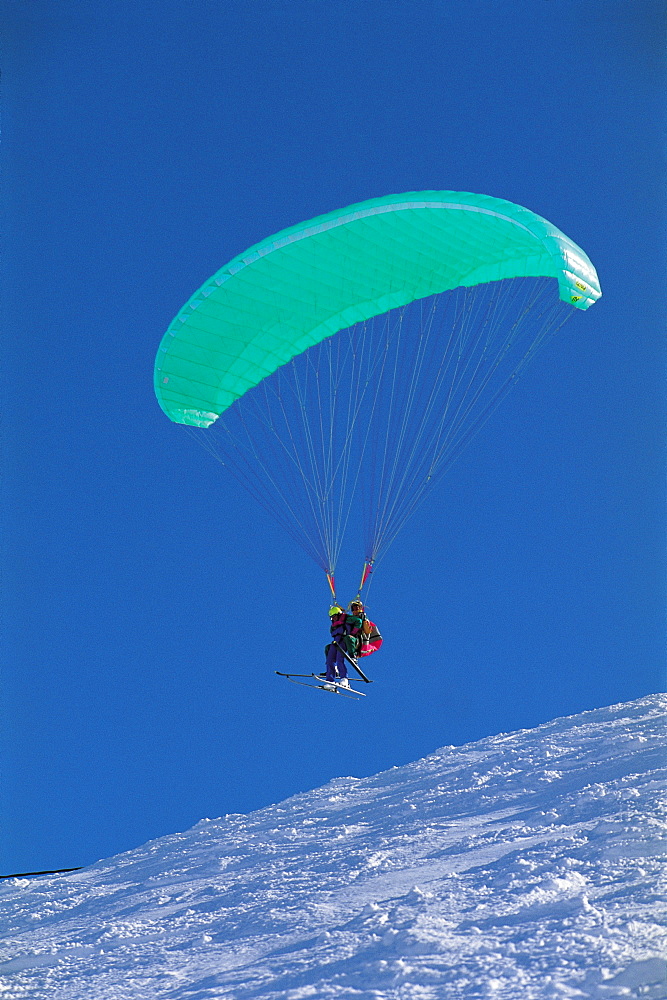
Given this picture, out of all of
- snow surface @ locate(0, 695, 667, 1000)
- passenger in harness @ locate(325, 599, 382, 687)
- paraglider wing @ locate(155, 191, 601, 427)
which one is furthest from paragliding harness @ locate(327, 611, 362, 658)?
snow surface @ locate(0, 695, 667, 1000)

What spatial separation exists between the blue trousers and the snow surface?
137 inches

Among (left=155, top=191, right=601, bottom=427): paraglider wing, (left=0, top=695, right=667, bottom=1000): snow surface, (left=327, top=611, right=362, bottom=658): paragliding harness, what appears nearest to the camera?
(left=155, top=191, right=601, bottom=427): paraglider wing

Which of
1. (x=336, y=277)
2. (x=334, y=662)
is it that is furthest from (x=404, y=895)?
(x=336, y=277)

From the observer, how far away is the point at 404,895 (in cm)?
1645

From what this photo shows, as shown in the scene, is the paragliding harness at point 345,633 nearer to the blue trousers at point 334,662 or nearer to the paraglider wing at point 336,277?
the blue trousers at point 334,662

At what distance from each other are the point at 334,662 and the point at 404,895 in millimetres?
4232

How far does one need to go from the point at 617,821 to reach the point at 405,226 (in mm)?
9033

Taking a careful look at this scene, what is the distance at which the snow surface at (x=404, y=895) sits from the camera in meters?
13.9

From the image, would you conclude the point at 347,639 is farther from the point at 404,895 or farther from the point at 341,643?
the point at 404,895

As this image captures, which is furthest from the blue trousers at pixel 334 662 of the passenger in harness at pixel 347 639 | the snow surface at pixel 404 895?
the snow surface at pixel 404 895

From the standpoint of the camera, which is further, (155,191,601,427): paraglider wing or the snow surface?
the snow surface

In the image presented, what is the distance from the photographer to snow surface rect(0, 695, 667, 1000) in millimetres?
13938

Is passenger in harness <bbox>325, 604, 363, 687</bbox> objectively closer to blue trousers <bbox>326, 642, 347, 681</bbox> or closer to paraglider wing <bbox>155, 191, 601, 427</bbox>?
blue trousers <bbox>326, 642, 347, 681</bbox>

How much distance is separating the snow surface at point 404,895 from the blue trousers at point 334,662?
11.4 ft
